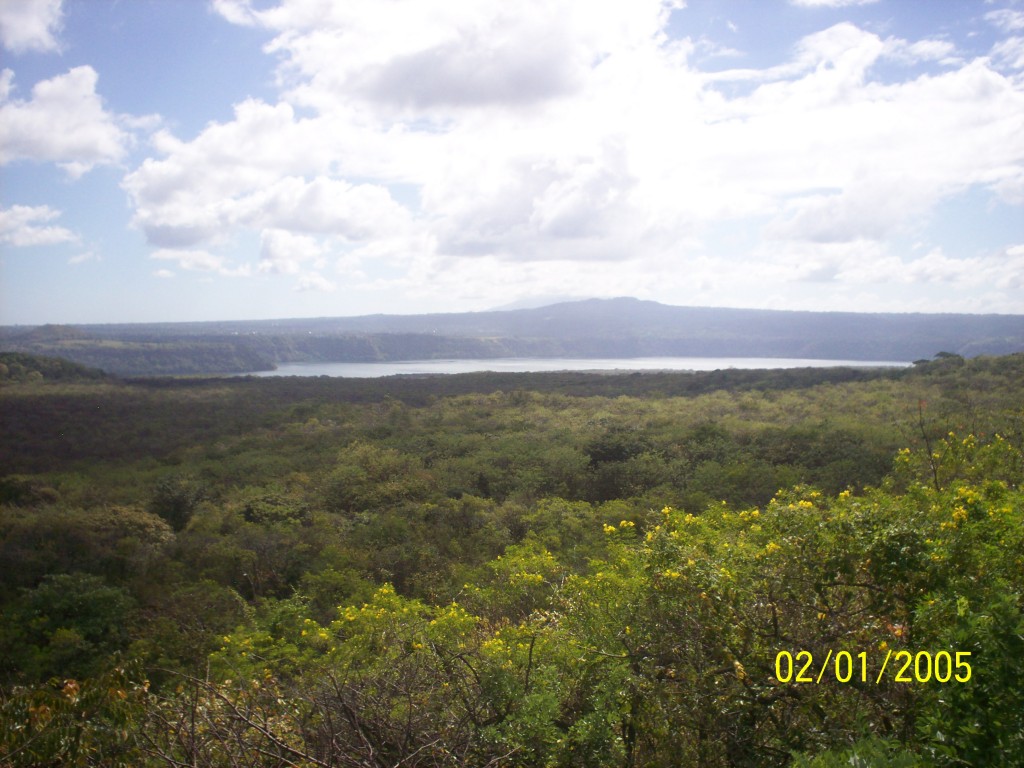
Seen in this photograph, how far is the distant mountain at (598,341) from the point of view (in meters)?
65.8

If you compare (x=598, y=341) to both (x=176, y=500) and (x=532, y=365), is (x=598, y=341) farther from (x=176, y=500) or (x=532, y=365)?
(x=176, y=500)

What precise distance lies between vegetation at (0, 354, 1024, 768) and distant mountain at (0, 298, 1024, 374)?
45.0m

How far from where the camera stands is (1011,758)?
9.06ft

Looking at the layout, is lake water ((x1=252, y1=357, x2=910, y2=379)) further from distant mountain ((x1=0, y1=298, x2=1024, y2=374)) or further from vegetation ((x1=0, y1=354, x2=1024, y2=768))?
vegetation ((x1=0, y1=354, x2=1024, y2=768))

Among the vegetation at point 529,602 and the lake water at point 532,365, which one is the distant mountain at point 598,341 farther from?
the vegetation at point 529,602

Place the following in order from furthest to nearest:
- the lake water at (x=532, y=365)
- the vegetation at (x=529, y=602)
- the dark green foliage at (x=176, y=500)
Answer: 1. the lake water at (x=532, y=365)
2. the dark green foliage at (x=176, y=500)
3. the vegetation at (x=529, y=602)

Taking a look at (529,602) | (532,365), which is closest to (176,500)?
(529,602)

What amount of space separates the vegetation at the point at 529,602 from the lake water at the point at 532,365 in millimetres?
A: 40035

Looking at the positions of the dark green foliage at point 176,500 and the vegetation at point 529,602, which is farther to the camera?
the dark green foliage at point 176,500

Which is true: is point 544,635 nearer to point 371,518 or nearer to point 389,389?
point 371,518

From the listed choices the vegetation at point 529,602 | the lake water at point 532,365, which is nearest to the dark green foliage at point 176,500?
the vegetation at point 529,602

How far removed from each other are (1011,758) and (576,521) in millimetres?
12413

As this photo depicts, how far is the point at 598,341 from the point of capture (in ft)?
327

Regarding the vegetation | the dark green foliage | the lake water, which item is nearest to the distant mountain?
the lake water
